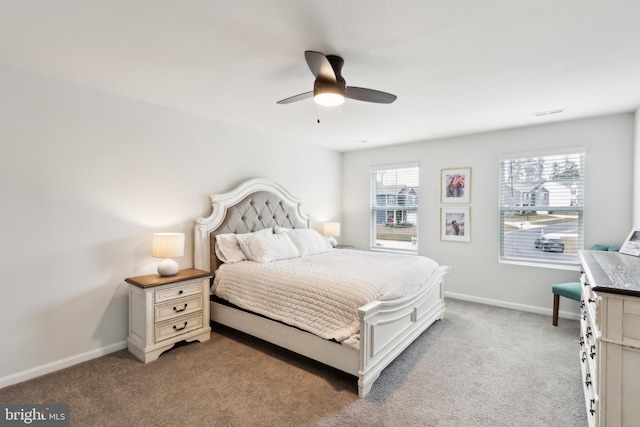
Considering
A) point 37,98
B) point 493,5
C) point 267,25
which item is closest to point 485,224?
point 493,5

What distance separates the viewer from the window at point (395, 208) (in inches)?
198

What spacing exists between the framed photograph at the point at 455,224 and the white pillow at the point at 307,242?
1.83 m

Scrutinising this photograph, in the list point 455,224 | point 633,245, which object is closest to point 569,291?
point 633,245

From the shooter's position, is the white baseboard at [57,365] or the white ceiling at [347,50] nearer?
the white ceiling at [347,50]

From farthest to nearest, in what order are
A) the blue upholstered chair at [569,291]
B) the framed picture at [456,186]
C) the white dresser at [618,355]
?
the framed picture at [456,186], the blue upholstered chair at [569,291], the white dresser at [618,355]

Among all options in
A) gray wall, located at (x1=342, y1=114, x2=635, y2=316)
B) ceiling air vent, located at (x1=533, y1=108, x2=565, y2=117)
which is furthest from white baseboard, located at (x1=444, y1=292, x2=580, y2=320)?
ceiling air vent, located at (x1=533, y1=108, x2=565, y2=117)

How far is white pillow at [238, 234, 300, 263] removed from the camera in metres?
3.44

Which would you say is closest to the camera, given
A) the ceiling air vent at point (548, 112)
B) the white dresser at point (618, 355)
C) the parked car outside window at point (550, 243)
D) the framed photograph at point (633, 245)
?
the white dresser at point (618, 355)

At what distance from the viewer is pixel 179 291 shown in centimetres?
290

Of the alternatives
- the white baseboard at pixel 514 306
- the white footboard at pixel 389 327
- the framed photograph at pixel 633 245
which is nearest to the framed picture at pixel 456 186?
the white baseboard at pixel 514 306

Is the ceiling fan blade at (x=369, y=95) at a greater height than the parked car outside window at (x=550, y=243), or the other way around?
the ceiling fan blade at (x=369, y=95)

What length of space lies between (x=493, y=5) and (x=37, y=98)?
3.29 meters

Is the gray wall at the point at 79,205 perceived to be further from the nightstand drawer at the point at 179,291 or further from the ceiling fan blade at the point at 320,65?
the ceiling fan blade at the point at 320,65

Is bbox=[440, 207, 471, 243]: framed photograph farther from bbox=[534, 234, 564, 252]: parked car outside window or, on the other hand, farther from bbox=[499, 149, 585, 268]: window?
bbox=[534, 234, 564, 252]: parked car outside window
